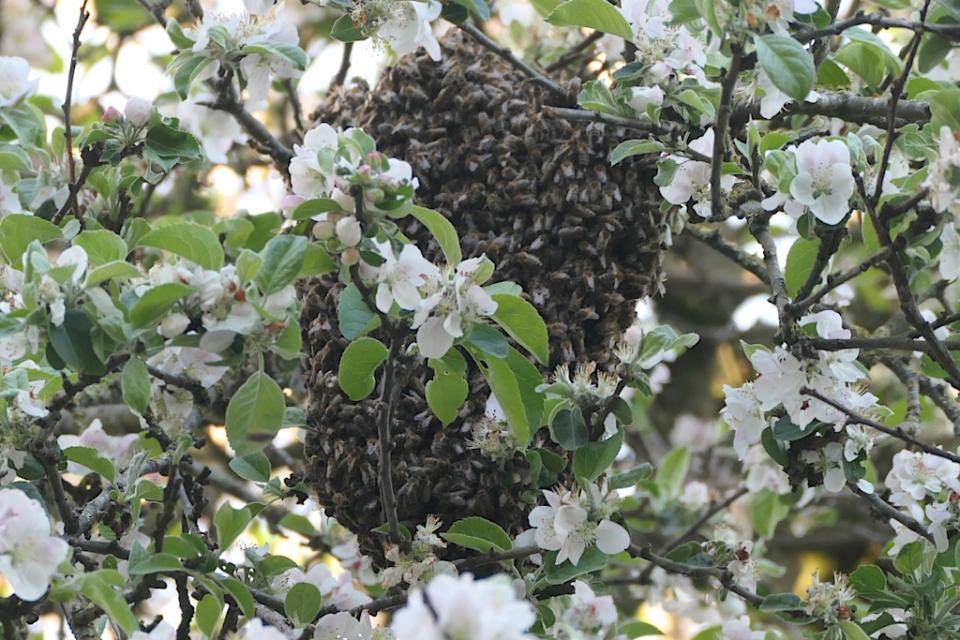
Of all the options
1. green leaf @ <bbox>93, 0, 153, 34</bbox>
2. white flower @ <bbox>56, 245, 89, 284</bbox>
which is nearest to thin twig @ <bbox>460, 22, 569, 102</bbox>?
white flower @ <bbox>56, 245, 89, 284</bbox>

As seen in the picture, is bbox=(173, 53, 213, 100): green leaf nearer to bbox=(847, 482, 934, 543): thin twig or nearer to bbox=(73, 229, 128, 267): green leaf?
bbox=(73, 229, 128, 267): green leaf

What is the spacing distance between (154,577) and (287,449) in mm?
1469

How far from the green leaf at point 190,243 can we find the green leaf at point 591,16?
57 centimetres

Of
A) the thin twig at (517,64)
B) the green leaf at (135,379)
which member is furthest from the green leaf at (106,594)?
the thin twig at (517,64)

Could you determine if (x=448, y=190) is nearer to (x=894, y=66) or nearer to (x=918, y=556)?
(x=894, y=66)

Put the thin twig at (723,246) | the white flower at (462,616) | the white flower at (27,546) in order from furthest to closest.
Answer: the thin twig at (723,246) → the white flower at (27,546) → the white flower at (462,616)

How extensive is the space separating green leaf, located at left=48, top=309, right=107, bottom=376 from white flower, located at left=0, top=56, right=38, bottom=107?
2.21 ft

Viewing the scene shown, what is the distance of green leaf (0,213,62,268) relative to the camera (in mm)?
1487

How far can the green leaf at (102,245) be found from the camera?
1.37 m

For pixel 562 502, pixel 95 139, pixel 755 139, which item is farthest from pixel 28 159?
pixel 755 139

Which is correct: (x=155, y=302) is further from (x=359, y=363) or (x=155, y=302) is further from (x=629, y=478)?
(x=629, y=478)

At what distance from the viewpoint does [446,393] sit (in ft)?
4.80

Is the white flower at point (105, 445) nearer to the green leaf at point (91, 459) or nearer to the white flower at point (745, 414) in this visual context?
the green leaf at point (91, 459)

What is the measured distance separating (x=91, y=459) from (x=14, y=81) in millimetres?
595
